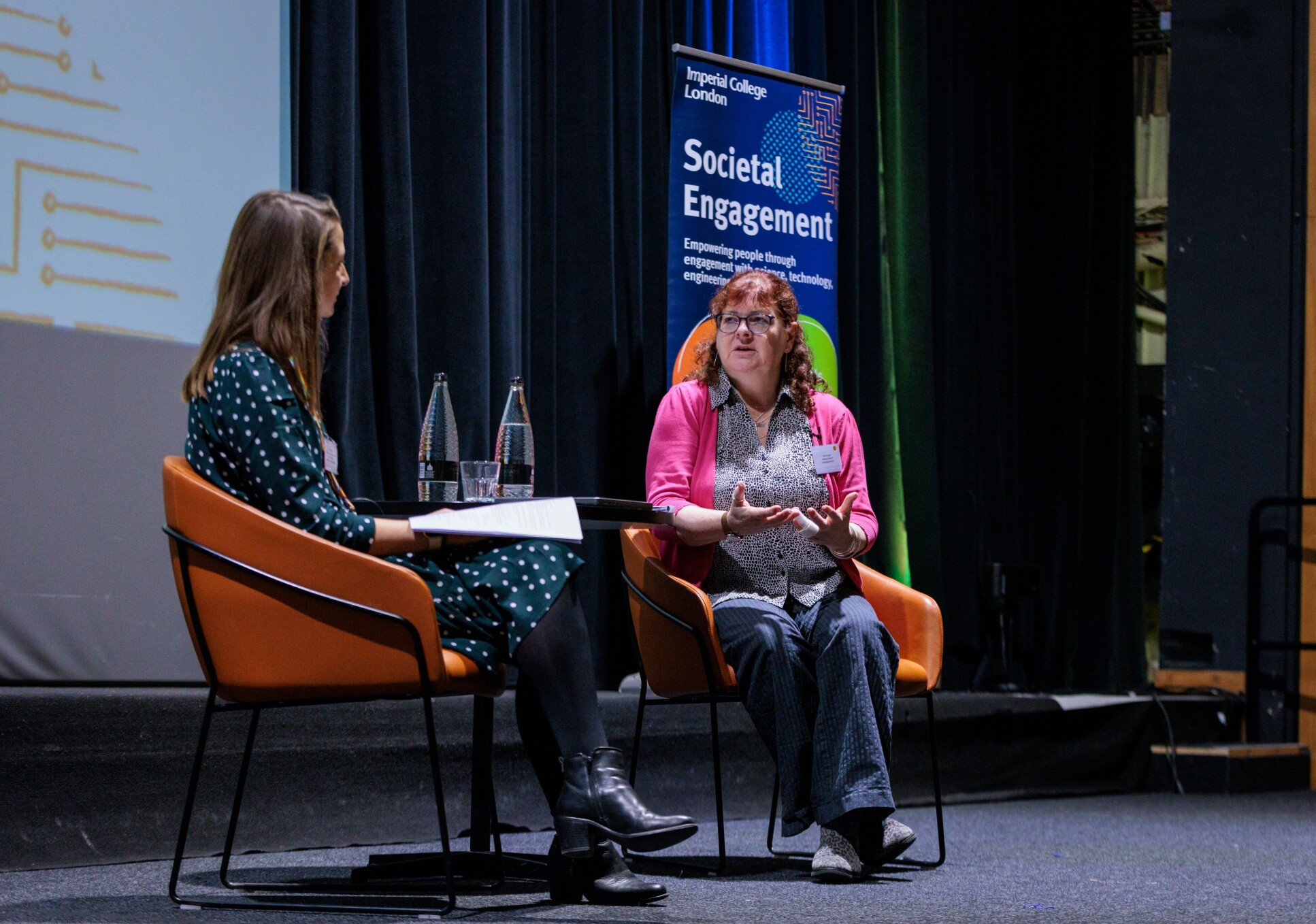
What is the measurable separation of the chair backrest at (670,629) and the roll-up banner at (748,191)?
139 cm

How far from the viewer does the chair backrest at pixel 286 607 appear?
2055 millimetres

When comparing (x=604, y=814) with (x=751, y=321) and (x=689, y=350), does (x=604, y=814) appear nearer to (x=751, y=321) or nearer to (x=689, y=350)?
(x=751, y=321)

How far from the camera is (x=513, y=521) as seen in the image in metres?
2.08

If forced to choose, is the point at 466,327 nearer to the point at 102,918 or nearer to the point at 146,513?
the point at 146,513

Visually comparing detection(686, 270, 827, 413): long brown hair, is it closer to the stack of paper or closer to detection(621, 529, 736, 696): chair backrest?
detection(621, 529, 736, 696): chair backrest

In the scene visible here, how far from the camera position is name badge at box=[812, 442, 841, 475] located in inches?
110

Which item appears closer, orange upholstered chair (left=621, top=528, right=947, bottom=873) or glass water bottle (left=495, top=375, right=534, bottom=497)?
glass water bottle (left=495, top=375, right=534, bottom=497)

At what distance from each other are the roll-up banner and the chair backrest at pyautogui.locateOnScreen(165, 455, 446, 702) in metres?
2.15

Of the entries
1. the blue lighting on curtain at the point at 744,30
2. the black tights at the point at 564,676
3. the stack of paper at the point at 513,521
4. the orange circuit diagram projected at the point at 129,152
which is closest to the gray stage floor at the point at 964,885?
the black tights at the point at 564,676

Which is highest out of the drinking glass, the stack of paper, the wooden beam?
the drinking glass

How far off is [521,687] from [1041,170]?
5.18m

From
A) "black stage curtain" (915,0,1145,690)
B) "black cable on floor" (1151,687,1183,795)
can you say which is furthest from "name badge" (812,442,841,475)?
"black stage curtain" (915,0,1145,690)

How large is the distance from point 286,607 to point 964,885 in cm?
129

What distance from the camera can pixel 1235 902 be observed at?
2.41 meters
